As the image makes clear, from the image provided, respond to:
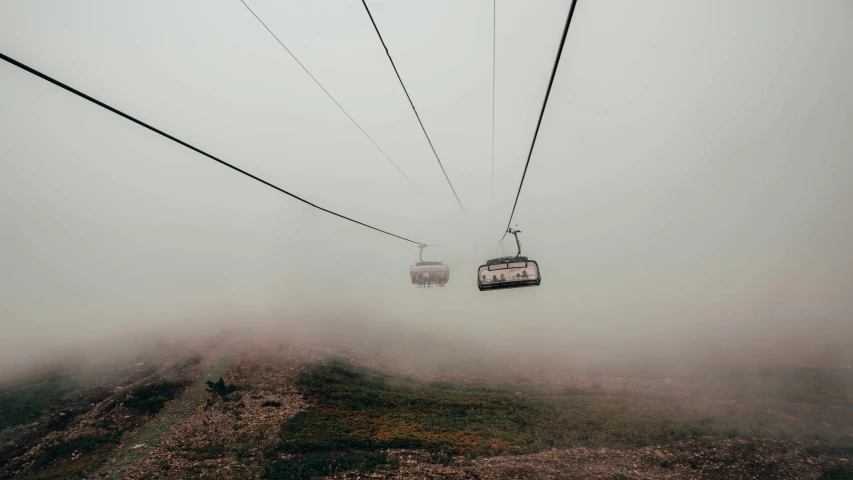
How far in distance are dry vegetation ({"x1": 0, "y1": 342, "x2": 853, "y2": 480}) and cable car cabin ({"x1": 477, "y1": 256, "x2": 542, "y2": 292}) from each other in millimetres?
26372

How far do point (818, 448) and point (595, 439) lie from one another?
24391mm

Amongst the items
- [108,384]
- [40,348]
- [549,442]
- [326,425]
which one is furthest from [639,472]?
[40,348]

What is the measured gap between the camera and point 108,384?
206 feet

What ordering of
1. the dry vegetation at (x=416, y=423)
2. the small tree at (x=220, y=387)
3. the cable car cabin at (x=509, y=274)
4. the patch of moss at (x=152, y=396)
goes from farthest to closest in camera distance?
1. the small tree at (x=220, y=387)
2. the patch of moss at (x=152, y=396)
3. the dry vegetation at (x=416, y=423)
4. the cable car cabin at (x=509, y=274)

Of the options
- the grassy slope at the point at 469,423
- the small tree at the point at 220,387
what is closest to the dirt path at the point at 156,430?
the small tree at the point at 220,387

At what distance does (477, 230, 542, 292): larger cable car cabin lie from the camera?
21.0 m

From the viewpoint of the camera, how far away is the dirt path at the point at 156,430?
39.0 m

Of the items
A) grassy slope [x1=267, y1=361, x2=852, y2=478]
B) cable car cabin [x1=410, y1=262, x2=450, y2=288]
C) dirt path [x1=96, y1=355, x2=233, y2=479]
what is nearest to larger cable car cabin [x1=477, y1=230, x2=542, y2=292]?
cable car cabin [x1=410, y1=262, x2=450, y2=288]

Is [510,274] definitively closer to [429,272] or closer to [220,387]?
[429,272]

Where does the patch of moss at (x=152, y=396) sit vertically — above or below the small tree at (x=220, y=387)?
below

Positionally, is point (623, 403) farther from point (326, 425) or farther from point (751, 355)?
point (326, 425)

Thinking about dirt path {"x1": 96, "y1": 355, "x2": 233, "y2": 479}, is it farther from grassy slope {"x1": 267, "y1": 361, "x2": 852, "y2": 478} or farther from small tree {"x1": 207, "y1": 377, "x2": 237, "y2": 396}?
grassy slope {"x1": 267, "y1": 361, "x2": 852, "y2": 478}

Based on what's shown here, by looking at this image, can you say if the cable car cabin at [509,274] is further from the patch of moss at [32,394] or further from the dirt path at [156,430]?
the patch of moss at [32,394]

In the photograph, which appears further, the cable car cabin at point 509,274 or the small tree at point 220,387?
the small tree at point 220,387
